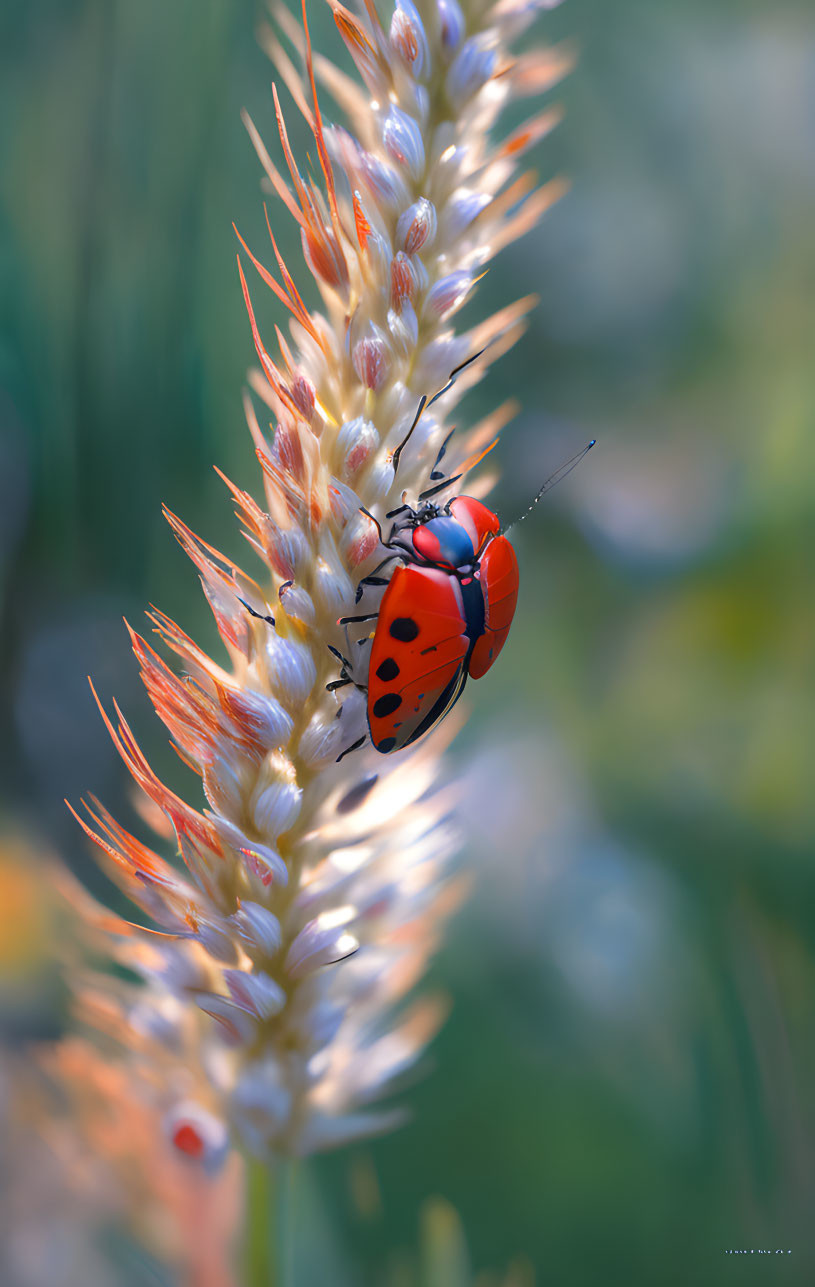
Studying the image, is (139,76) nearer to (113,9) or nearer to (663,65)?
(113,9)

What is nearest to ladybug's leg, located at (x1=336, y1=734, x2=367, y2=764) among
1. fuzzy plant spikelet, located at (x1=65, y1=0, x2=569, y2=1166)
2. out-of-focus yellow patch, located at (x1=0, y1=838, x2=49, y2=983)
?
fuzzy plant spikelet, located at (x1=65, y1=0, x2=569, y2=1166)

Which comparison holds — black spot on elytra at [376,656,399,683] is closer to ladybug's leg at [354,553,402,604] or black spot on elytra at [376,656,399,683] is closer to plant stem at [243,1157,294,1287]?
ladybug's leg at [354,553,402,604]

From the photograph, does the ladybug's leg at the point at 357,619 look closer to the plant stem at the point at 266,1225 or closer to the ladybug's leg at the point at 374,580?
the ladybug's leg at the point at 374,580

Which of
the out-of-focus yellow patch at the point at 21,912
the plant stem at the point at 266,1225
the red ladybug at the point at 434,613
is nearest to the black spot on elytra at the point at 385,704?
the red ladybug at the point at 434,613

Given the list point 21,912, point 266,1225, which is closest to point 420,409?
point 266,1225

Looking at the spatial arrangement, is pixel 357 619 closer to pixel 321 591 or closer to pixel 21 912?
pixel 321 591

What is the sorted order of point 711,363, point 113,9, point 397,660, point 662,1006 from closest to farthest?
point 397,660, point 113,9, point 662,1006, point 711,363

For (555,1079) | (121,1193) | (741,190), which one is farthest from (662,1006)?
(741,190)
